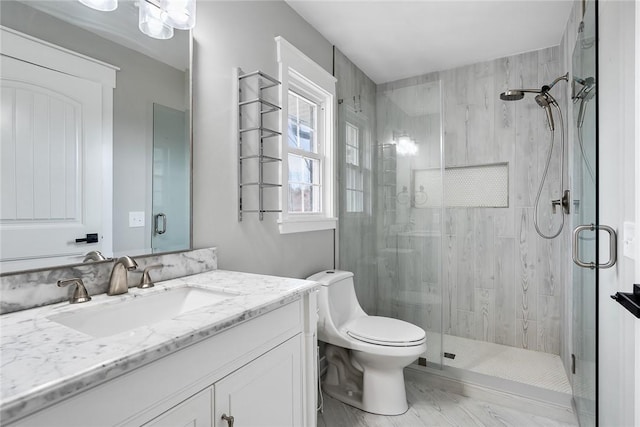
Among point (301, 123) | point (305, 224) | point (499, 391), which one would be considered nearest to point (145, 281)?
point (305, 224)

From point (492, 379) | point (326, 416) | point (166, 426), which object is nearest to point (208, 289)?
point (166, 426)

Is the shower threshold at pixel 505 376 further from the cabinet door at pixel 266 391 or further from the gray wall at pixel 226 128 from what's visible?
the cabinet door at pixel 266 391

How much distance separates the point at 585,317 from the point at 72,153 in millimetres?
2193

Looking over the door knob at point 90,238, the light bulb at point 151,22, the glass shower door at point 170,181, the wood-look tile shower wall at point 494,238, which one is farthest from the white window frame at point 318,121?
the door knob at point 90,238

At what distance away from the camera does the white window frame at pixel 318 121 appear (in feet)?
6.33

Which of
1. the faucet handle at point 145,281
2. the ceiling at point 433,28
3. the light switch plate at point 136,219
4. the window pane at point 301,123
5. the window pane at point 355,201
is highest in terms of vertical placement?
the ceiling at point 433,28

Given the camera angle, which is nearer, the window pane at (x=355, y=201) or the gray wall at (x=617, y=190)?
the gray wall at (x=617, y=190)

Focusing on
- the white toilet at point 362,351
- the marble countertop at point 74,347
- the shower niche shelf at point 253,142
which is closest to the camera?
the marble countertop at point 74,347

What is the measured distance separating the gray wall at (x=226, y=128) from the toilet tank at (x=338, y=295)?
263 mm

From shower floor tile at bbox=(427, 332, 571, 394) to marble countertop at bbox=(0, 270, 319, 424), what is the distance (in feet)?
5.93

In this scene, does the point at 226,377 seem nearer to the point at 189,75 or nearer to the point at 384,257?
the point at 189,75

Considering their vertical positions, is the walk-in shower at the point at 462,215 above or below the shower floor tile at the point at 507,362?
above

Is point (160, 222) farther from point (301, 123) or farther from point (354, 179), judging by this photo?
point (354, 179)

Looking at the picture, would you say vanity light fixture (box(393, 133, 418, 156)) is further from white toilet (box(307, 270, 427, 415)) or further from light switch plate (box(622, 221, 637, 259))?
light switch plate (box(622, 221, 637, 259))
